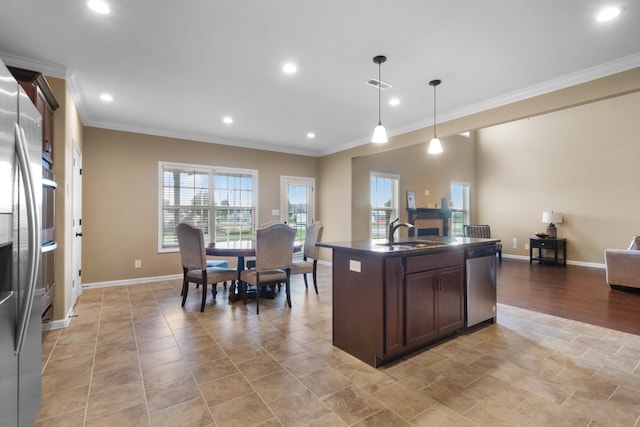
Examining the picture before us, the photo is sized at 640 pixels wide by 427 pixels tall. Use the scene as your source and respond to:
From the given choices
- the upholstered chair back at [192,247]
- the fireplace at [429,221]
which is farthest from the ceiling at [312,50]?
the fireplace at [429,221]

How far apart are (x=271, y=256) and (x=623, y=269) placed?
5267 mm

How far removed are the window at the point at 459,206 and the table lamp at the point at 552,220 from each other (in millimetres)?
1980

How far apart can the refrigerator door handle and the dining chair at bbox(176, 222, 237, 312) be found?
7.35 ft

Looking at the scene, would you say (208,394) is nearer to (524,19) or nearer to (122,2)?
(122,2)

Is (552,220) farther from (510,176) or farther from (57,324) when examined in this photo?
(57,324)

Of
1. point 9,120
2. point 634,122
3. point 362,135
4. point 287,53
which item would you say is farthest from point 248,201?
point 634,122

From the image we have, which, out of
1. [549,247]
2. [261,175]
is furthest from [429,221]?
[261,175]

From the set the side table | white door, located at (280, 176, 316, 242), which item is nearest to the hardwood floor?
the side table

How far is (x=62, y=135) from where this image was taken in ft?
10.7

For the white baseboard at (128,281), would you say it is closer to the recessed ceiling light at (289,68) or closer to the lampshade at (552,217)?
the recessed ceiling light at (289,68)

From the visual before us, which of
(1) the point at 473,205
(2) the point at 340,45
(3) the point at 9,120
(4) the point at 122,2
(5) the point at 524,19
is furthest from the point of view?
(1) the point at 473,205

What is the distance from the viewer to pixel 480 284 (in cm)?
316

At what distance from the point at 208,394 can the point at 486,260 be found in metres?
2.82

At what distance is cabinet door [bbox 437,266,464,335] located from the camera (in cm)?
277
